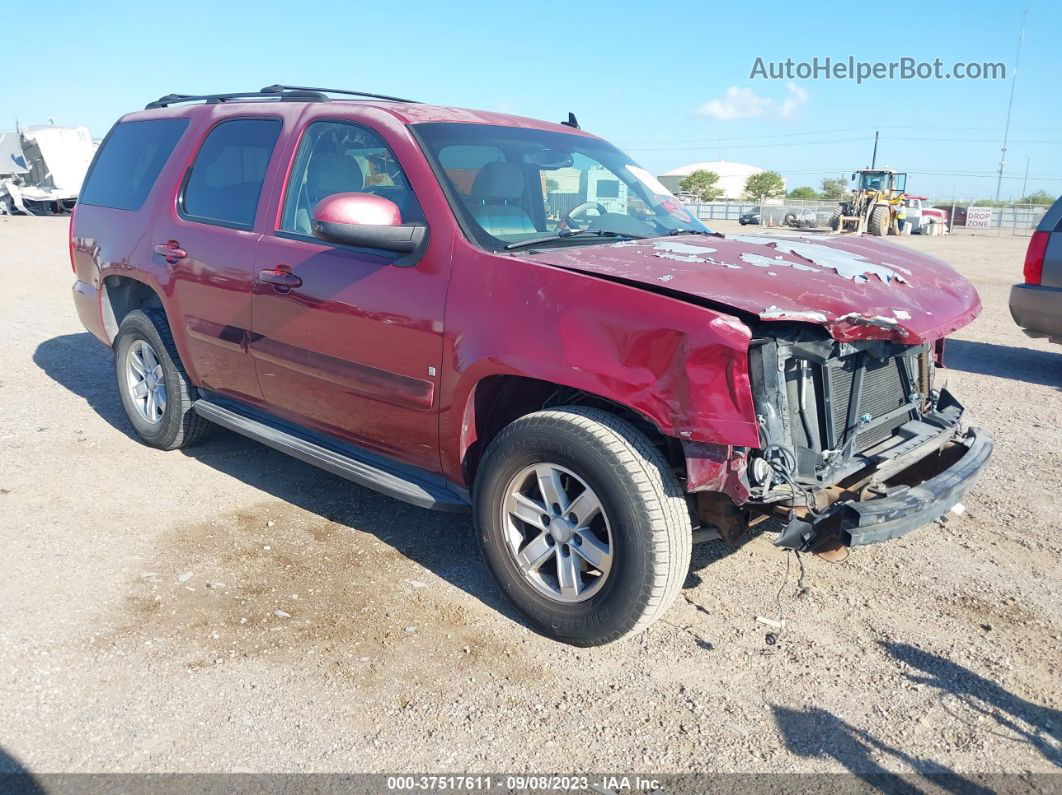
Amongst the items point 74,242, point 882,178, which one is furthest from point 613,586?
point 882,178

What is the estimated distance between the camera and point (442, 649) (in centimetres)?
308

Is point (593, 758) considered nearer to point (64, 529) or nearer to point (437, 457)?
point (437, 457)

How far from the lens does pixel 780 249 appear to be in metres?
3.44

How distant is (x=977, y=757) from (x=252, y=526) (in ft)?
10.8

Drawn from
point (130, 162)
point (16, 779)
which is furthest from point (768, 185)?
point (16, 779)

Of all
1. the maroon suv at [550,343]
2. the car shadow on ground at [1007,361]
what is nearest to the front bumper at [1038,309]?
the car shadow on ground at [1007,361]

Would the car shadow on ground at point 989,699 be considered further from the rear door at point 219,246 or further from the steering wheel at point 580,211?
the rear door at point 219,246

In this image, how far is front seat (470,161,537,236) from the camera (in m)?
3.42

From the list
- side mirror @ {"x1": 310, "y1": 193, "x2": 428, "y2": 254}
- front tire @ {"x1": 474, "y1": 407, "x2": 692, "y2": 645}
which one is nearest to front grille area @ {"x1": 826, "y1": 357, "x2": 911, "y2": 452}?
front tire @ {"x1": 474, "y1": 407, "x2": 692, "y2": 645}

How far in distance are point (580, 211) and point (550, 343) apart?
119cm

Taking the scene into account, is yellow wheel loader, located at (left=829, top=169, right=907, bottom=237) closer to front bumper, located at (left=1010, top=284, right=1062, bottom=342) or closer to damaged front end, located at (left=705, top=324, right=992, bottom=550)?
front bumper, located at (left=1010, top=284, right=1062, bottom=342)

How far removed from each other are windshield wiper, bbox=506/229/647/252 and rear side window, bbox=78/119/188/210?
2708 millimetres

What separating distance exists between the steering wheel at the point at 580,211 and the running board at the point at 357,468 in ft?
4.43

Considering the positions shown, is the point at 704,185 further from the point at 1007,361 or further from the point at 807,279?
the point at 807,279
